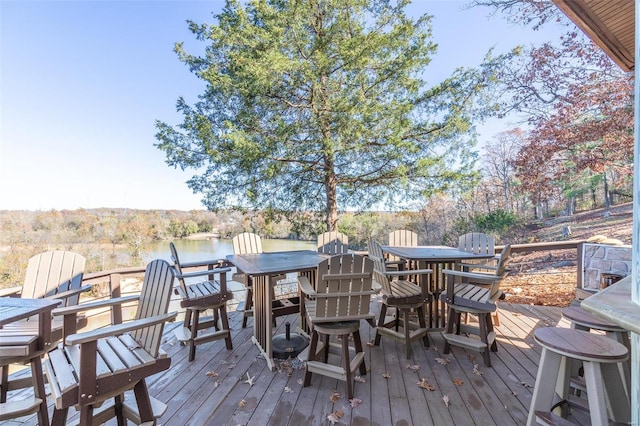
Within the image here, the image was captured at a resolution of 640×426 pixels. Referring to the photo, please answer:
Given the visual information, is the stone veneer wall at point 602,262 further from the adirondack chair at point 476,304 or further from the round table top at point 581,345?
the round table top at point 581,345

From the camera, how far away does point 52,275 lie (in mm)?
2531

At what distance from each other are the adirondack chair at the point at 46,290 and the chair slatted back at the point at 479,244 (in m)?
4.30

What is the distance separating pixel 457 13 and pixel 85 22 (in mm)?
7732

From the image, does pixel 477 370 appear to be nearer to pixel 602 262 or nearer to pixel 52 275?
pixel 602 262

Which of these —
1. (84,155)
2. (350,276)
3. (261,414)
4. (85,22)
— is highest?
(85,22)

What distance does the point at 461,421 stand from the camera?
75.7 inches

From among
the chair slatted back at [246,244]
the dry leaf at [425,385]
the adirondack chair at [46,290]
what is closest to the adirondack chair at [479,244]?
the dry leaf at [425,385]

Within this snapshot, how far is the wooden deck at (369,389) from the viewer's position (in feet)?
6.51

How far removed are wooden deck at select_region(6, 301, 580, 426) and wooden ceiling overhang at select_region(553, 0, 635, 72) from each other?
3.01 metres

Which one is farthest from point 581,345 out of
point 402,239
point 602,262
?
point 602,262

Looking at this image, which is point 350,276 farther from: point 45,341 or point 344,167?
point 344,167

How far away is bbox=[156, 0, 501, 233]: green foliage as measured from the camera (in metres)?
5.08

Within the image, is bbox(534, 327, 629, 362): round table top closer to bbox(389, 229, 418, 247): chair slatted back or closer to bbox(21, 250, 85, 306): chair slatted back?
bbox(389, 229, 418, 247): chair slatted back

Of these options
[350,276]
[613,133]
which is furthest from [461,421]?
[613,133]
